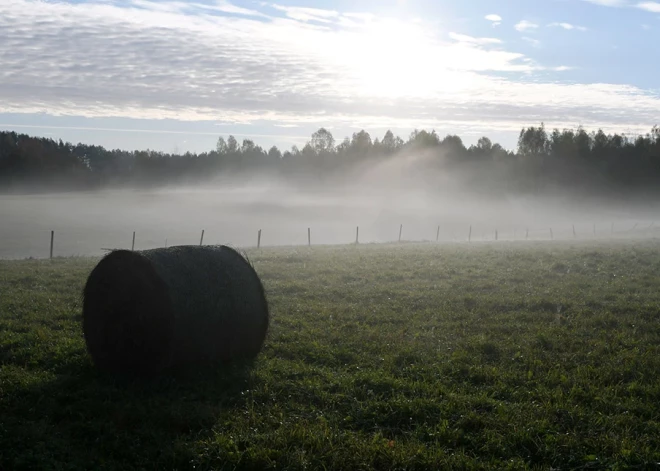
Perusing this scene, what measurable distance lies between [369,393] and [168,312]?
125 inches

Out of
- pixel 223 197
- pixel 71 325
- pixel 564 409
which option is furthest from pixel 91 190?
pixel 564 409

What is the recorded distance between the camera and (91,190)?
323 ft

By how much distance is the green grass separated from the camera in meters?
6.98

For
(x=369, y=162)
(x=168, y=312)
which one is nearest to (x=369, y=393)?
(x=168, y=312)

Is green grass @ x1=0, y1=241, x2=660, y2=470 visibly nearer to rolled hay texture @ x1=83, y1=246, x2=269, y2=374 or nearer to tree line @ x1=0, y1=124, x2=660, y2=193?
rolled hay texture @ x1=83, y1=246, x2=269, y2=374

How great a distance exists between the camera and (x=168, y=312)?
9289mm

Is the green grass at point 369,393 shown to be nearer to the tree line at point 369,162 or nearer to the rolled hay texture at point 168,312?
the rolled hay texture at point 168,312

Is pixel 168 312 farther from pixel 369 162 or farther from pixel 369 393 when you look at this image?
pixel 369 162

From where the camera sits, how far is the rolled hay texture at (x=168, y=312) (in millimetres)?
9305

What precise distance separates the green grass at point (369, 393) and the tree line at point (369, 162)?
86.2m

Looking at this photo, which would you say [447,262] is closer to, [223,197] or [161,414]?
[161,414]

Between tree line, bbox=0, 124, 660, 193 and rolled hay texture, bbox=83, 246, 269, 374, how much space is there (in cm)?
8657

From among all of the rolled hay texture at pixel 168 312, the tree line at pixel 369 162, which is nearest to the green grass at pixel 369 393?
the rolled hay texture at pixel 168 312

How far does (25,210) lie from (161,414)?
210 ft
